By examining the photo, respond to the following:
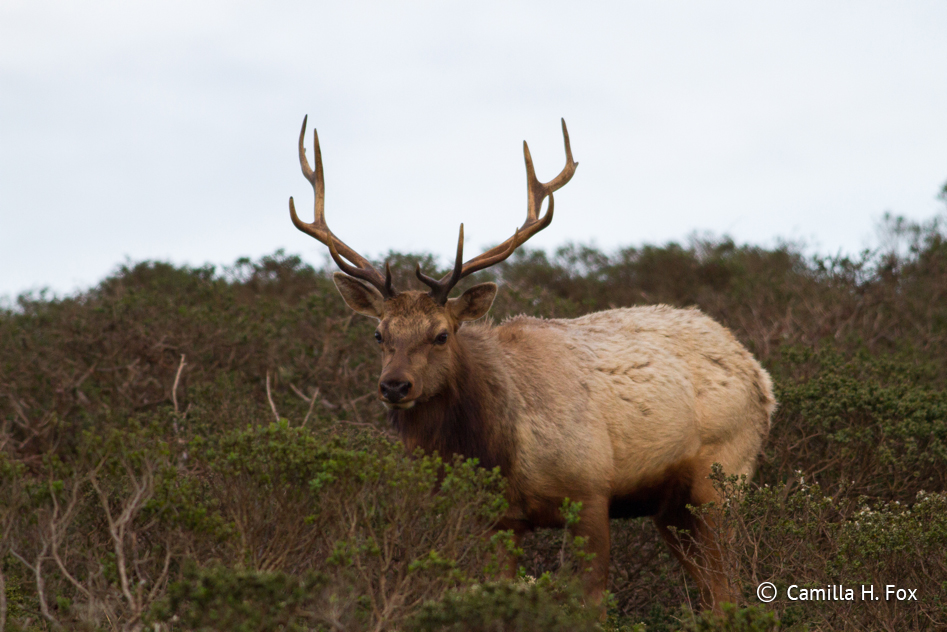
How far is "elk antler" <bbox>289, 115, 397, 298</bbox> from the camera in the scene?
599cm

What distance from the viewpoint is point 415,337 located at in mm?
5734

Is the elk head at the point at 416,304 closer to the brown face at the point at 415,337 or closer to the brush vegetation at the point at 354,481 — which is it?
the brown face at the point at 415,337

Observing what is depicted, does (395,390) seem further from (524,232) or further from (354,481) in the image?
(524,232)

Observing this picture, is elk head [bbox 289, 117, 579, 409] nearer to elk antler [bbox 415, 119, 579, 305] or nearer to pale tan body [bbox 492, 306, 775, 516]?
A: elk antler [bbox 415, 119, 579, 305]

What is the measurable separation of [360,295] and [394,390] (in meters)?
1.08

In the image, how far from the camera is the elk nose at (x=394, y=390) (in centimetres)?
541

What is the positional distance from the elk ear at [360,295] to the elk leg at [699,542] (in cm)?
235

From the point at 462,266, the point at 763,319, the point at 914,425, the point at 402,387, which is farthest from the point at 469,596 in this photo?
the point at 763,319

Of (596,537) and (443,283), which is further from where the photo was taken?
(443,283)

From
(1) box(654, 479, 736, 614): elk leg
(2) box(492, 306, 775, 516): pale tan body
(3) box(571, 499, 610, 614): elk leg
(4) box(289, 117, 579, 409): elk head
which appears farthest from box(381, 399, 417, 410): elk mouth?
(1) box(654, 479, 736, 614): elk leg

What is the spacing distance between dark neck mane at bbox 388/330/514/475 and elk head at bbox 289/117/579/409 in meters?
0.10

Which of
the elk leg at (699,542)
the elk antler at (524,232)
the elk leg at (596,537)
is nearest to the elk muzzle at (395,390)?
the elk antler at (524,232)

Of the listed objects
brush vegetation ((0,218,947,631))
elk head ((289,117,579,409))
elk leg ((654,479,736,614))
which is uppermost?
elk head ((289,117,579,409))

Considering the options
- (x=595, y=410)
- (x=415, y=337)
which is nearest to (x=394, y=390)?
(x=415, y=337)
